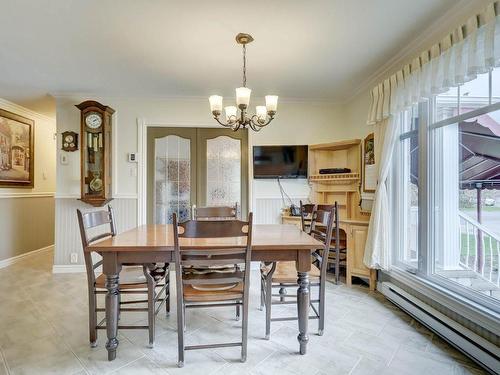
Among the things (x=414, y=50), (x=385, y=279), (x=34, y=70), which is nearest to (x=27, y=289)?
(x=34, y=70)

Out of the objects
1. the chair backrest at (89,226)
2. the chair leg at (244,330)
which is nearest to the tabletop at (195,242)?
the chair backrest at (89,226)

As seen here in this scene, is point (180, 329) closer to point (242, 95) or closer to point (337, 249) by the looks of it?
point (242, 95)

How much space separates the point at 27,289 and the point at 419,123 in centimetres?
459

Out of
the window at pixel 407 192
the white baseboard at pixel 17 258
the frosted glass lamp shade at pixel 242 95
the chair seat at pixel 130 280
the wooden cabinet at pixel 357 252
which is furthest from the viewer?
the white baseboard at pixel 17 258

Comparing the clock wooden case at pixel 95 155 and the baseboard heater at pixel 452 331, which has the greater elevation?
the clock wooden case at pixel 95 155

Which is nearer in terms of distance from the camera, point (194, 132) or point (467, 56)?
point (467, 56)

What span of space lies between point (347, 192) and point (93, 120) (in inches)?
142

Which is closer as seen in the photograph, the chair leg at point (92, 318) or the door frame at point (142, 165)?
the chair leg at point (92, 318)

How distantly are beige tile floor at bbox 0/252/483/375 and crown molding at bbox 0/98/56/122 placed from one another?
9.75ft

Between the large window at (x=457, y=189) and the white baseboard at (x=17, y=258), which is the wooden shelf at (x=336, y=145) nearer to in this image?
the large window at (x=457, y=189)

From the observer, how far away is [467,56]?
1860mm

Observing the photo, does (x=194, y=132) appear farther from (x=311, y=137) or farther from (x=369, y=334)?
(x=369, y=334)

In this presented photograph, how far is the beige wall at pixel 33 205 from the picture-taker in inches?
170

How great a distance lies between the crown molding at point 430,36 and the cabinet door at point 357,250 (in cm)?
178
